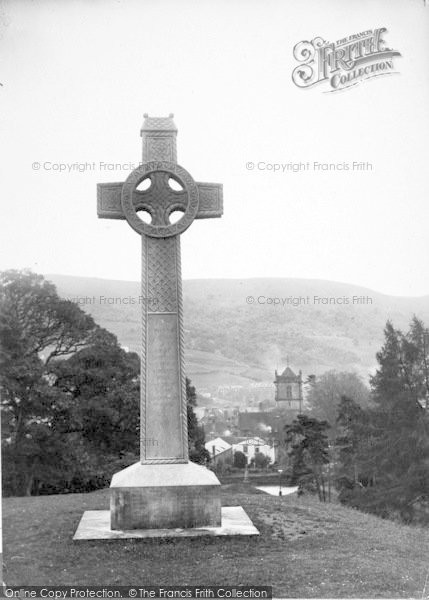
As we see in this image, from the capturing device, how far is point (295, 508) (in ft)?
36.3

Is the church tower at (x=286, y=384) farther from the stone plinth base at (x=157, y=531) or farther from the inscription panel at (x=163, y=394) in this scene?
the inscription panel at (x=163, y=394)

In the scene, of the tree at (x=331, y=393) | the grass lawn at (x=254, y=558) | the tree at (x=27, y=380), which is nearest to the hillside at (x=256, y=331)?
the tree at (x=331, y=393)

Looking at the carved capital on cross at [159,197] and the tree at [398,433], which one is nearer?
the carved capital on cross at [159,197]

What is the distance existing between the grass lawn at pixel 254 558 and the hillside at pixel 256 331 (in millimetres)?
9600

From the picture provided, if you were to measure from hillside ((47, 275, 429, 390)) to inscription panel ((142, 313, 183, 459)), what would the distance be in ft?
29.0

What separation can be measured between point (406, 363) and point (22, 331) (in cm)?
1024

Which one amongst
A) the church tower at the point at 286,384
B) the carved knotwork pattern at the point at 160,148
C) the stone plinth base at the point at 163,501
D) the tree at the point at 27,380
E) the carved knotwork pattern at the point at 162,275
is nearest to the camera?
the stone plinth base at the point at 163,501

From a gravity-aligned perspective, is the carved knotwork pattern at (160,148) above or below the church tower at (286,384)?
above

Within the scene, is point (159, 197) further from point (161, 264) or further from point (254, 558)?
point (254, 558)

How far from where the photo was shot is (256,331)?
28844 mm

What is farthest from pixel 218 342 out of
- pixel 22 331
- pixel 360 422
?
pixel 22 331

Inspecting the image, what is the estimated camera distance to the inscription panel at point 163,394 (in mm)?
9508

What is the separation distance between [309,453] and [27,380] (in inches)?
350

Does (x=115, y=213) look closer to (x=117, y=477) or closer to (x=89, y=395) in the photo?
(x=117, y=477)
